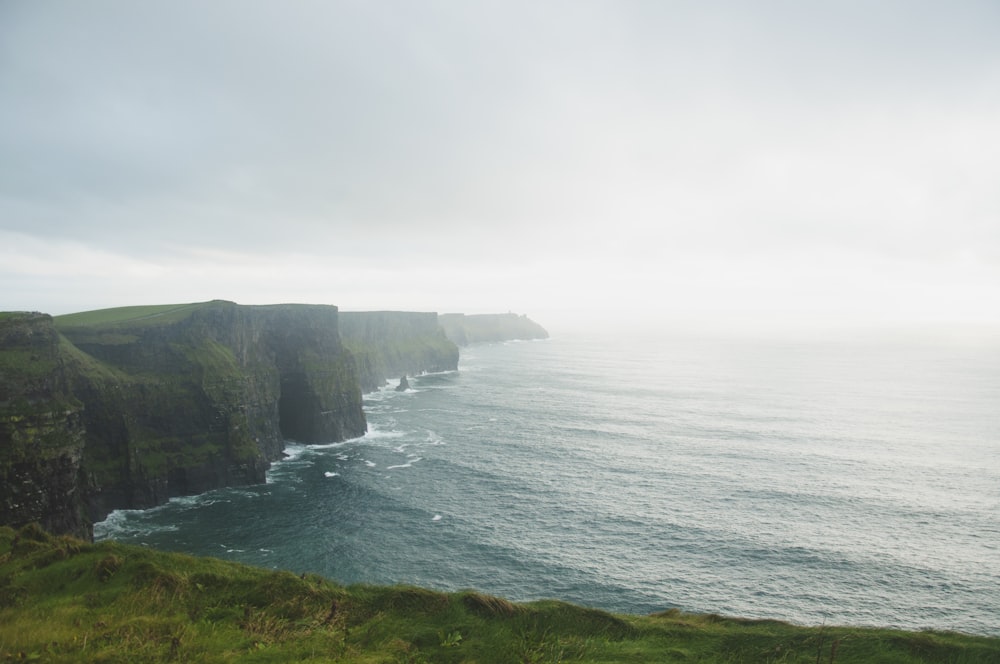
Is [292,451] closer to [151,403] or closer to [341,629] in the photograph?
[151,403]

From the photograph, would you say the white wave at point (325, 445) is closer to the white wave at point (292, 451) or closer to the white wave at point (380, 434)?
the white wave at point (292, 451)

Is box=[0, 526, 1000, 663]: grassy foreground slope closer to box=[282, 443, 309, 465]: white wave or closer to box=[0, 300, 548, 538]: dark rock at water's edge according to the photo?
box=[0, 300, 548, 538]: dark rock at water's edge

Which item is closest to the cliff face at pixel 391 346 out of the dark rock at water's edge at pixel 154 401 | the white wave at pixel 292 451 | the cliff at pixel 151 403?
the dark rock at water's edge at pixel 154 401

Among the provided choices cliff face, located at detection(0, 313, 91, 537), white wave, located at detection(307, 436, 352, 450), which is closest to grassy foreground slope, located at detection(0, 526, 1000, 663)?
cliff face, located at detection(0, 313, 91, 537)

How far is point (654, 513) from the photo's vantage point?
57.7 m

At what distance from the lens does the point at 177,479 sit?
2525 inches

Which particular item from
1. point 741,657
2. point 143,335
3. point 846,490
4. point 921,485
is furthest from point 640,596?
point 143,335

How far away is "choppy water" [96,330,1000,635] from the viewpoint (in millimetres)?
43031

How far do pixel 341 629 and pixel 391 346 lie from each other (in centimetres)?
16335

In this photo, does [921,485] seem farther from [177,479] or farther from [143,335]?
[143,335]

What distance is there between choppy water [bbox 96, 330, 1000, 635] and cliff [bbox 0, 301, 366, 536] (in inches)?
176

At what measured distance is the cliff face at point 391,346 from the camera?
152 meters

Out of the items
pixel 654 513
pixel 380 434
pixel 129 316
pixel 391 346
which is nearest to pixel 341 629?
pixel 654 513

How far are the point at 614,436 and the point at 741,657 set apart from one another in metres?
73.2
